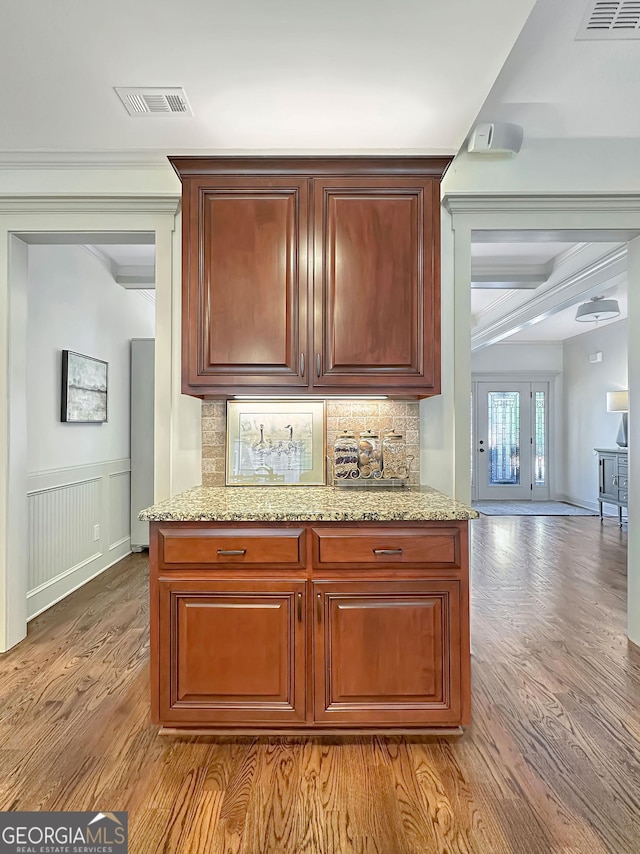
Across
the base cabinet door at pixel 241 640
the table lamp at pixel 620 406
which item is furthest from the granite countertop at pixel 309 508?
the table lamp at pixel 620 406

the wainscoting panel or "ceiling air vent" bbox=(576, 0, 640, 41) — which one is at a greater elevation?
"ceiling air vent" bbox=(576, 0, 640, 41)

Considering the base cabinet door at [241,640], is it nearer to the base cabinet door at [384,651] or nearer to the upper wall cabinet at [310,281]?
the base cabinet door at [384,651]

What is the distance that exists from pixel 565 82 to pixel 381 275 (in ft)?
3.81

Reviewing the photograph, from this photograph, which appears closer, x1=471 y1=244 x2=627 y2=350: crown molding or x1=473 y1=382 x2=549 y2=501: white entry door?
x1=471 y1=244 x2=627 y2=350: crown molding

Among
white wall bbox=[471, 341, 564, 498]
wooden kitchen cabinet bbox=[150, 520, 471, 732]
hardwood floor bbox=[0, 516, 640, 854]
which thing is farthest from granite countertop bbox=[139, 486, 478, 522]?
white wall bbox=[471, 341, 564, 498]

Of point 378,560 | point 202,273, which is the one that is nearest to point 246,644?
point 378,560

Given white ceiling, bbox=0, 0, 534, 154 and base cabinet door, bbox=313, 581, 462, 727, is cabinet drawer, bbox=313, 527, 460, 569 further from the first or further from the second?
white ceiling, bbox=0, 0, 534, 154

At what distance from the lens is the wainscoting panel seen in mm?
3467

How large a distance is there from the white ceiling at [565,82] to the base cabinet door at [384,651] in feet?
7.08

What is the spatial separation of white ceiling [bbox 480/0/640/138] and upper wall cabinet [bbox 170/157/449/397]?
1.79 ft

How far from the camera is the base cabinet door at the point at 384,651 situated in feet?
6.57

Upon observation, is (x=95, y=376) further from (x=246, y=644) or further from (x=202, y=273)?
(x=246, y=644)

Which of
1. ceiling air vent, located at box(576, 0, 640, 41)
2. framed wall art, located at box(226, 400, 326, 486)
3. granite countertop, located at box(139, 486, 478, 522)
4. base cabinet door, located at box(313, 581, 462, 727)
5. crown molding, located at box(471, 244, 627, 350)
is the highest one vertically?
ceiling air vent, located at box(576, 0, 640, 41)

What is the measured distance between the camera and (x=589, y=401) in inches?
317
